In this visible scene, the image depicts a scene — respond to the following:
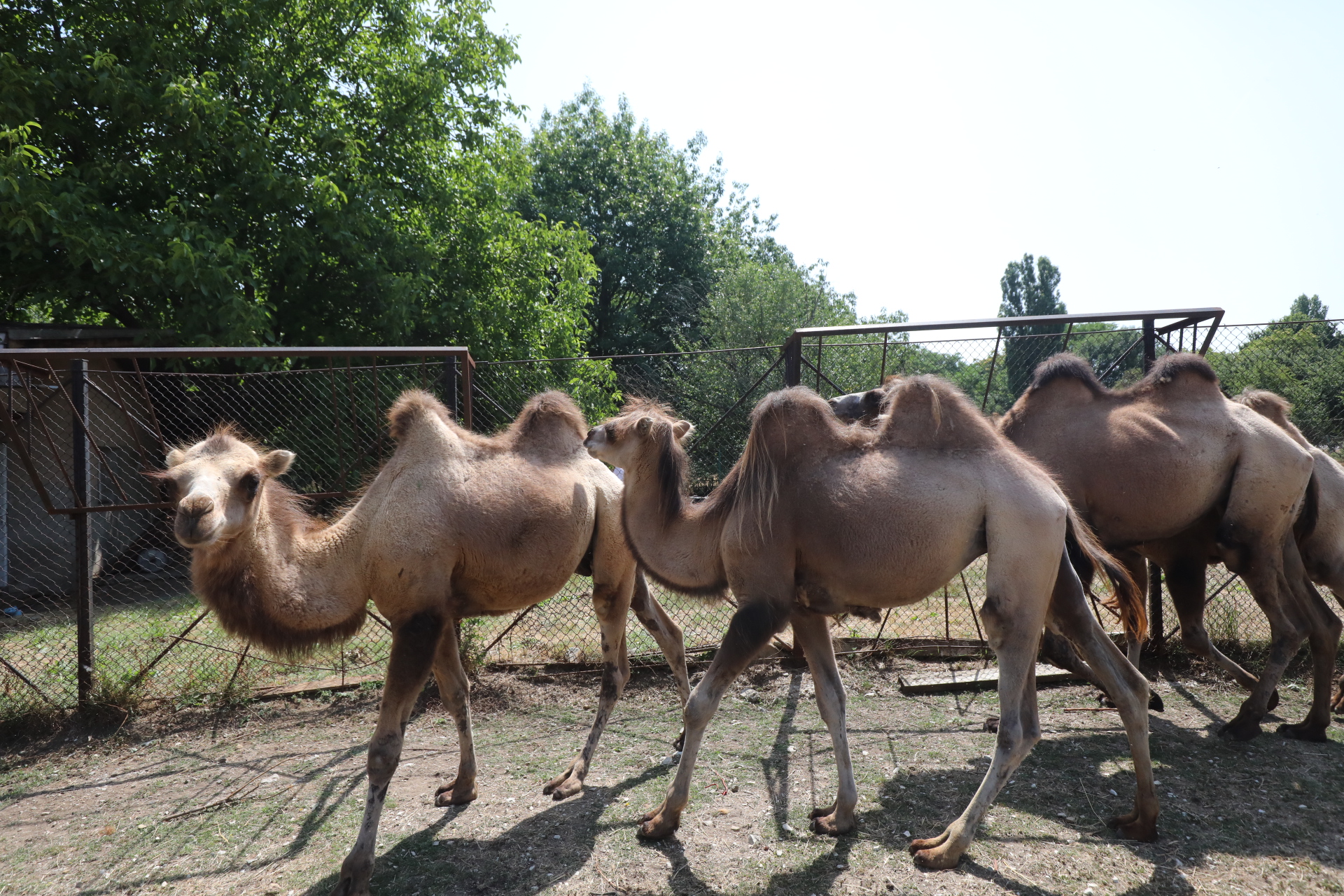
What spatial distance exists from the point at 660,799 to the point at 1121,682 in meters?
2.55

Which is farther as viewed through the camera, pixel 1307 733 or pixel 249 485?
pixel 1307 733

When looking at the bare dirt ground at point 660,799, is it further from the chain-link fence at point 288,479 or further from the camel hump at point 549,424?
the camel hump at point 549,424

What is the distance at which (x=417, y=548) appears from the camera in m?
4.12

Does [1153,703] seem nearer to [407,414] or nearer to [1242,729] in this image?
[1242,729]

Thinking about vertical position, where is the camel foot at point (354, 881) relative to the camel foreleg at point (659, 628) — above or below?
below

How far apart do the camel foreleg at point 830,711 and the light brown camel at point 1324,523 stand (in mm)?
3955

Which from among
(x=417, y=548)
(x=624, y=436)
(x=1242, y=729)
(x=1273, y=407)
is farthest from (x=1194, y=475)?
(x=417, y=548)

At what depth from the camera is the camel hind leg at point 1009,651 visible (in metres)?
3.69

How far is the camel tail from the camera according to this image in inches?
161

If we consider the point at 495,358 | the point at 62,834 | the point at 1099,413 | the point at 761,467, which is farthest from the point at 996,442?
the point at 495,358

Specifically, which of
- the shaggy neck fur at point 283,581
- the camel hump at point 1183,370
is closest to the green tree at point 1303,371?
the camel hump at point 1183,370

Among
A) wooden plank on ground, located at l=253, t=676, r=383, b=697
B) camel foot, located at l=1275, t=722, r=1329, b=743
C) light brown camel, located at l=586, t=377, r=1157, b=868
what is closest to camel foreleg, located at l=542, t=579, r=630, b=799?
light brown camel, located at l=586, t=377, r=1157, b=868

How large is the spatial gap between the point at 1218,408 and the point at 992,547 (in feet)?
9.64

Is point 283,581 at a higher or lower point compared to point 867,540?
lower
